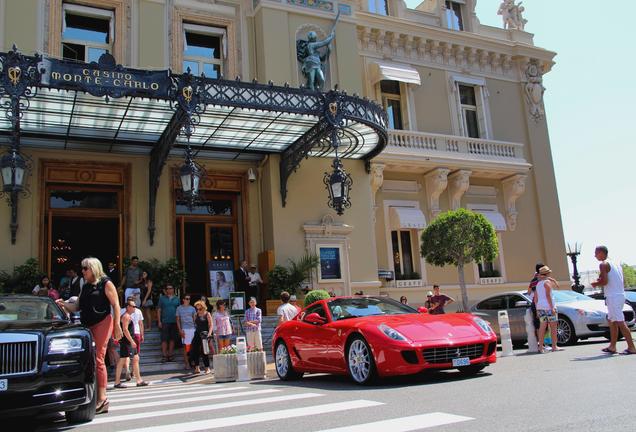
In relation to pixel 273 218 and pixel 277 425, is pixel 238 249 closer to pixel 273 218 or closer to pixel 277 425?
pixel 273 218

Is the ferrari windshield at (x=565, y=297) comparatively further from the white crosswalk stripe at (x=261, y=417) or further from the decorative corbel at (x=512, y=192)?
the decorative corbel at (x=512, y=192)

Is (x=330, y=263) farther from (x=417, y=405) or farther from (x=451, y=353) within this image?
(x=417, y=405)

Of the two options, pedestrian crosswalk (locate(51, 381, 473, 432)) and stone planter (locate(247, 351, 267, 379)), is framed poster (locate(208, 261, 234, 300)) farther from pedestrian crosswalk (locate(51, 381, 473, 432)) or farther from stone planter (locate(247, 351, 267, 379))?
pedestrian crosswalk (locate(51, 381, 473, 432))

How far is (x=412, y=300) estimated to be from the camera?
2250cm

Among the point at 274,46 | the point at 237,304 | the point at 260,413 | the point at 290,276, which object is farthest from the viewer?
the point at 274,46

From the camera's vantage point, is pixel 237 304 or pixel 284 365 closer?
pixel 284 365

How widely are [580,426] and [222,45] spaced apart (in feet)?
58.2

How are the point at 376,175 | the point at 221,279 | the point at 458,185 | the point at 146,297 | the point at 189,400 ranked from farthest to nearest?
the point at 458,185
the point at 376,175
the point at 221,279
the point at 146,297
the point at 189,400

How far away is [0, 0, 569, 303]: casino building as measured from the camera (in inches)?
609

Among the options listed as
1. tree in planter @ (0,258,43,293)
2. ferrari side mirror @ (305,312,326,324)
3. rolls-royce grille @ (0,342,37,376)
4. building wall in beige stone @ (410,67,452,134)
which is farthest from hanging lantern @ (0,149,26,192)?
building wall in beige stone @ (410,67,452,134)

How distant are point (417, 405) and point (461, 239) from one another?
13247 mm

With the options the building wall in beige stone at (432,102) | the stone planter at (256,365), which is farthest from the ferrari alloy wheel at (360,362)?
the building wall in beige stone at (432,102)

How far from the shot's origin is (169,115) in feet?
52.5

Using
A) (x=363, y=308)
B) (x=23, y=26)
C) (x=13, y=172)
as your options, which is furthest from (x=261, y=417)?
(x=23, y=26)
